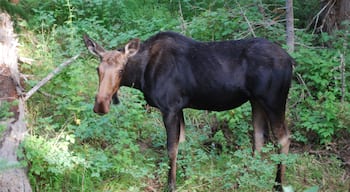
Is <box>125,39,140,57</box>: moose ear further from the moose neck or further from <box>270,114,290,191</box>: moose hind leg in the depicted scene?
<box>270,114,290,191</box>: moose hind leg

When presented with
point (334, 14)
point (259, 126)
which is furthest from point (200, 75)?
point (334, 14)

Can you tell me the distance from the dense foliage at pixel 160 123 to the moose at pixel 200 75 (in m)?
0.47

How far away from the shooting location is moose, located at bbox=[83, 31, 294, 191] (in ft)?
21.1

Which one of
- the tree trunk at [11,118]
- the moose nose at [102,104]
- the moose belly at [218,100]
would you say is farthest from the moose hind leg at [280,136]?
the tree trunk at [11,118]

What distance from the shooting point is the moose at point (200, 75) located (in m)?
6.44

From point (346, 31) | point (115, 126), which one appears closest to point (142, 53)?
point (115, 126)

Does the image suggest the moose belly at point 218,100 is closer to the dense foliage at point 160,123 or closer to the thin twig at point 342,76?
the dense foliage at point 160,123

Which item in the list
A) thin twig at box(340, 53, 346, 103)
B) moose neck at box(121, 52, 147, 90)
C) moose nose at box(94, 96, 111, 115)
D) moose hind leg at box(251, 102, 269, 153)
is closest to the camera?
moose nose at box(94, 96, 111, 115)

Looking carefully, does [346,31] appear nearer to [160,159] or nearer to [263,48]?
[263,48]

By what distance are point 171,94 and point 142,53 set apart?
68 centimetres

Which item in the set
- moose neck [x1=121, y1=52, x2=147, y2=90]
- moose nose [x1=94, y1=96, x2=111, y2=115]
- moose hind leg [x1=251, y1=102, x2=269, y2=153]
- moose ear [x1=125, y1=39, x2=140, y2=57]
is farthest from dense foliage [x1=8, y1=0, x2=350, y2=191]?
moose ear [x1=125, y1=39, x2=140, y2=57]

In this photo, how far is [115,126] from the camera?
7398 millimetres

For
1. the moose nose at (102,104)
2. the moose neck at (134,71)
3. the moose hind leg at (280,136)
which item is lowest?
the moose hind leg at (280,136)

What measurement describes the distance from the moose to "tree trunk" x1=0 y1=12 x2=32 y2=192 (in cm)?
129
